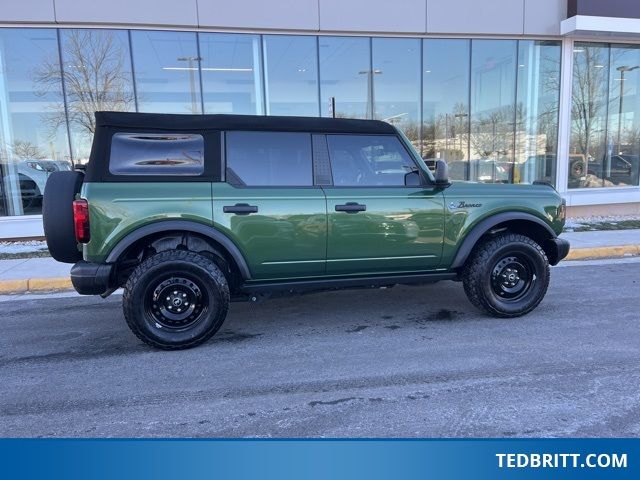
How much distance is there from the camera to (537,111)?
1244 centimetres

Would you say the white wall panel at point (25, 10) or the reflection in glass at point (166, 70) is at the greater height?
the white wall panel at point (25, 10)

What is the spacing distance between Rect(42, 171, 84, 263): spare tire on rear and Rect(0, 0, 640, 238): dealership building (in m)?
7.14

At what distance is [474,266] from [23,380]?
402cm

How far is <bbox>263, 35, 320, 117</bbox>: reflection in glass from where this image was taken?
36.4 feet

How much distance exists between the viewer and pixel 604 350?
12.8 feet

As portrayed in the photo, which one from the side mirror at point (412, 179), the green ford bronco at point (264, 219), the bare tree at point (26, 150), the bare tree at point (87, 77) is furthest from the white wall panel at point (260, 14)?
the side mirror at point (412, 179)

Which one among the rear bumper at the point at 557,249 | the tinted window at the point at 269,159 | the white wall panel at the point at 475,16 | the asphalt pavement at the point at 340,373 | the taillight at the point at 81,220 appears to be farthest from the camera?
the white wall panel at the point at 475,16

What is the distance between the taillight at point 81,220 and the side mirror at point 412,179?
9.30ft

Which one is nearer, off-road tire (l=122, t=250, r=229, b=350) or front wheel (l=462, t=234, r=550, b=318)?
off-road tire (l=122, t=250, r=229, b=350)

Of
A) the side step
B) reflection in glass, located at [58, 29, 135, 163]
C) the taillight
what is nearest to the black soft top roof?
the taillight

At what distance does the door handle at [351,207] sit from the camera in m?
4.23

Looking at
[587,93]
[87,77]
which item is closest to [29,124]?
[87,77]

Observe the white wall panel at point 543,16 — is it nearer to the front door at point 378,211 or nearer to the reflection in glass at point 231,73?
the reflection in glass at point 231,73

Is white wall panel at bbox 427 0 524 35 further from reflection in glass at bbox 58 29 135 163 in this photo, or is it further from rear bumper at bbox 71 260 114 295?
rear bumper at bbox 71 260 114 295
